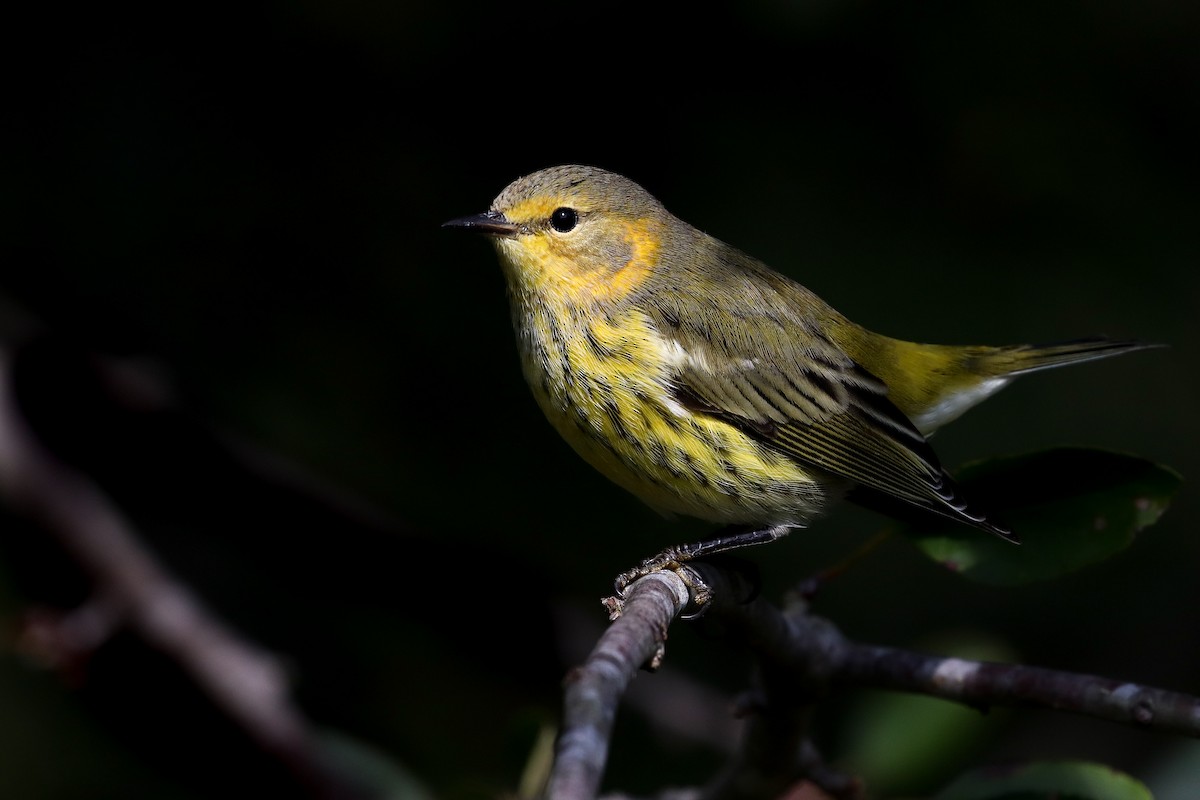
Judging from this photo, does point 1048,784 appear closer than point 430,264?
Yes

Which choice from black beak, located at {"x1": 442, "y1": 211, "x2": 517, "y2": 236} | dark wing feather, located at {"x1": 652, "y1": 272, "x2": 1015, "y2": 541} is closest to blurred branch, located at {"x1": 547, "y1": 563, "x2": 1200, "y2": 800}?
dark wing feather, located at {"x1": 652, "y1": 272, "x2": 1015, "y2": 541}

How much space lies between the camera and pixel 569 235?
10.8ft

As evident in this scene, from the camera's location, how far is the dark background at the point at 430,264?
382cm

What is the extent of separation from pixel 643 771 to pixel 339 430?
4.95ft

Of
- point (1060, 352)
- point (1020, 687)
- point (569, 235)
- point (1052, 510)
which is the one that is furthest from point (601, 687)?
point (1060, 352)

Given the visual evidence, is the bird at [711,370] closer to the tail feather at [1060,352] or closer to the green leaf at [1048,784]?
the tail feather at [1060,352]

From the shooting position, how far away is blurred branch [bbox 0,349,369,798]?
319cm

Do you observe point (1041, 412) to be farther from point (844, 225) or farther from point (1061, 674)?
point (1061, 674)

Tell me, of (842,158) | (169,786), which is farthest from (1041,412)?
(169,786)

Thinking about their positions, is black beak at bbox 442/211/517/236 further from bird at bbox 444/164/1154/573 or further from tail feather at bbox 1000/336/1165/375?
tail feather at bbox 1000/336/1165/375

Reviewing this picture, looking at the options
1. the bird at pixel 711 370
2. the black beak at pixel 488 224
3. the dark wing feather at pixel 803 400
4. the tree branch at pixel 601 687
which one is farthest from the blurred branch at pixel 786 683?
the black beak at pixel 488 224

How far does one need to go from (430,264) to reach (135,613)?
4.87 ft

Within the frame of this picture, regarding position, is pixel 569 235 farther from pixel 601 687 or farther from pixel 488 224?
pixel 601 687

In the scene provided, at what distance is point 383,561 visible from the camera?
3781 millimetres
